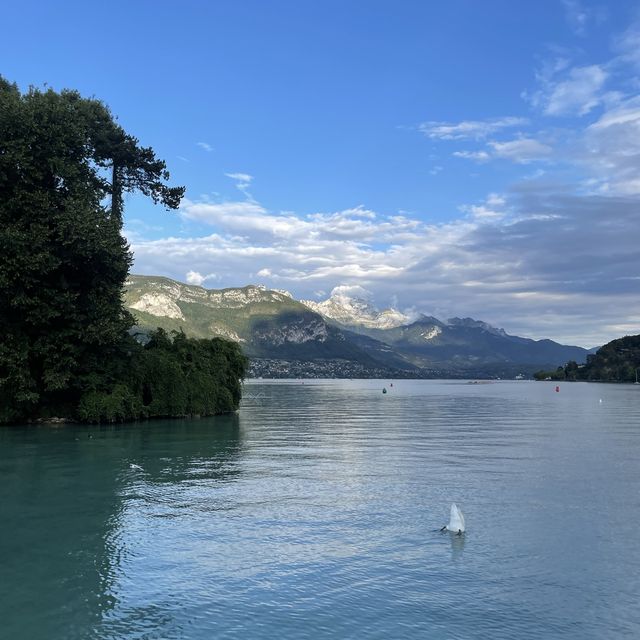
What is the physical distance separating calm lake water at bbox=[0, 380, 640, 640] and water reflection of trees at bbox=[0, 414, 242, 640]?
0.08 metres

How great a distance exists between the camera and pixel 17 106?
156 ft

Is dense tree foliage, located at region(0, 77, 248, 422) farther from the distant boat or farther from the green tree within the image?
the distant boat

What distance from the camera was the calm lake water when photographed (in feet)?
40.2

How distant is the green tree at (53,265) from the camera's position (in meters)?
47.0

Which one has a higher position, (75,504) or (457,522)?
(457,522)

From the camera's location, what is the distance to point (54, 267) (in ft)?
155

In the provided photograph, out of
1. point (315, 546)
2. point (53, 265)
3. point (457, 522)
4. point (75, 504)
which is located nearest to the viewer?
point (315, 546)

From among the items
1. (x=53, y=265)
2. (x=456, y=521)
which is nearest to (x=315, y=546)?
(x=456, y=521)

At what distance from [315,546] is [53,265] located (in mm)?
37515

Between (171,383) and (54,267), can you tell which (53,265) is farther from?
(171,383)

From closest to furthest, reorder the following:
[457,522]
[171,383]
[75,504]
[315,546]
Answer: [315,546], [457,522], [75,504], [171,383]

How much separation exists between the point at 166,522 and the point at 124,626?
26.3 feet

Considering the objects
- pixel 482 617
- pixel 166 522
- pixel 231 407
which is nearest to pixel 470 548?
pixel 482 617

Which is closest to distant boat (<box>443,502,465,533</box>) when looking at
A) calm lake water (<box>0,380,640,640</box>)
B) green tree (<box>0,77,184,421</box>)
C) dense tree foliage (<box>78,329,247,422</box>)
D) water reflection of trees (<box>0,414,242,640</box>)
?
calm lake water (<box>0,380,640,640</box>)
